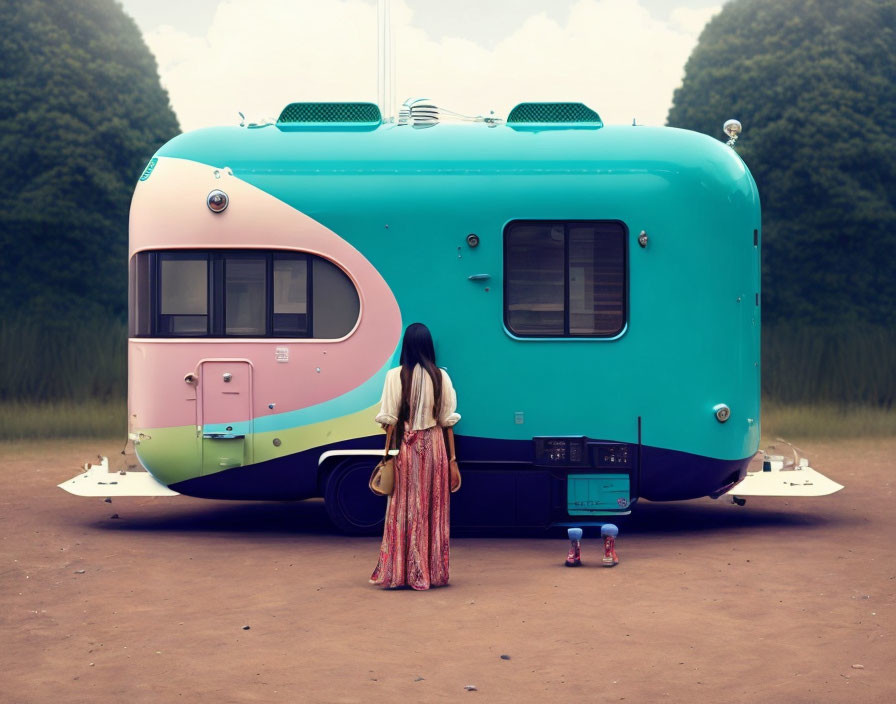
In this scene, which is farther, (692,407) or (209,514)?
(209,514)

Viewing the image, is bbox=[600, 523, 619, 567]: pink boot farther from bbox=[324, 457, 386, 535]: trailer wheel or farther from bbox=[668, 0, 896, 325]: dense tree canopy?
bbox=[668, 0, 896, 325]: dense tree canopy

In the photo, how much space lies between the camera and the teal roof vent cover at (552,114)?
10539 mm

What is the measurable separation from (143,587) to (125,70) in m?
14.9

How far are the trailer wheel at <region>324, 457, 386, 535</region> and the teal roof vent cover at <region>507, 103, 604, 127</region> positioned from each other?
2.94 m

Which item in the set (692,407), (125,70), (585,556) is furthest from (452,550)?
(125,70)

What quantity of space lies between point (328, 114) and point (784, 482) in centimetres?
472

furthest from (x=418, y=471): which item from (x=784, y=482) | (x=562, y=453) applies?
(x=784, y=482)

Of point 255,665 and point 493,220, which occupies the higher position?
point 493,220

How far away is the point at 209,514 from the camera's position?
468 inches

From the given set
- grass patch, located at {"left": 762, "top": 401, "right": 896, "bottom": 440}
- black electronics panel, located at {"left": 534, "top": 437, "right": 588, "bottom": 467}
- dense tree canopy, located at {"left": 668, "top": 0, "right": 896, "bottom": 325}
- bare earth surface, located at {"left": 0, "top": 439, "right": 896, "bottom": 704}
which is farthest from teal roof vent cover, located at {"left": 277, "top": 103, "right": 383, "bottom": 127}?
dense tree canopy, located at {"left": 668, "top": 0, "right": 896, "bottom": 325}

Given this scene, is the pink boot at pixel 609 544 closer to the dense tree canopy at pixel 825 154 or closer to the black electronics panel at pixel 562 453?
the black electronics panel at pixel 562 453

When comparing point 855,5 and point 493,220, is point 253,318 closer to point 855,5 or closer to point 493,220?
point 493,220

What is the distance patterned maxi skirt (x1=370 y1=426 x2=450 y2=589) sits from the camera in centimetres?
855

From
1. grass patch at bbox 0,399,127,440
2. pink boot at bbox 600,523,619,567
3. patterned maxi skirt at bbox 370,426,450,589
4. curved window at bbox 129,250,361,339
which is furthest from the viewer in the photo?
grass patch at bbox 0,399,127,440
